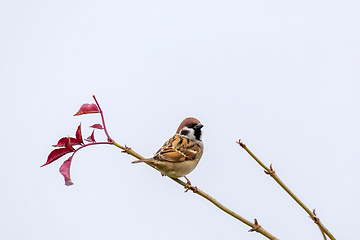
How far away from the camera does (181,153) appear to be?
229cm

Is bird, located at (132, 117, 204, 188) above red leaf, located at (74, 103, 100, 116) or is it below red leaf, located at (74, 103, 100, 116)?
above

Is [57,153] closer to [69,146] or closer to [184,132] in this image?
[69,146]

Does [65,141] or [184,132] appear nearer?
[65,141]

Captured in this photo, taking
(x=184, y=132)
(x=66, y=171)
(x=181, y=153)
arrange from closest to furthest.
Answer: (x=66, y=171) → (x=181, y=153) → (x=184, y=132)

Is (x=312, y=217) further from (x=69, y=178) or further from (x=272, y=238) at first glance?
(x=69, y=178)

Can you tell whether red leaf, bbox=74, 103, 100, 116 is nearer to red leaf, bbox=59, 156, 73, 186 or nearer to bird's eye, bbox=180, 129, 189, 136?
red leaf, bbox=59, 156, 73, 186

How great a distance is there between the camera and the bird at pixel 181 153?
213 centimetres

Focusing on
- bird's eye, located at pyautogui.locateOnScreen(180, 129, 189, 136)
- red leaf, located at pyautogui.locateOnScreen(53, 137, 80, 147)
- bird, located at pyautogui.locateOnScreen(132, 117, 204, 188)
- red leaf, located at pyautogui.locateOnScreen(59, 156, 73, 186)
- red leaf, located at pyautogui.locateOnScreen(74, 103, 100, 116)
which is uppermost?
bird's eye, located at pyautogui.locateOnScreen(180, 129, 189, 136)

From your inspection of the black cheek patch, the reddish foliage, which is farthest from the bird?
the reddish foliage

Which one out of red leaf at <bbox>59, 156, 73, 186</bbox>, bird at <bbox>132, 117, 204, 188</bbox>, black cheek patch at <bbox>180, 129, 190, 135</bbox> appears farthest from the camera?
black cheek patch at <bbox>180, 129, 190, 135</bbox>

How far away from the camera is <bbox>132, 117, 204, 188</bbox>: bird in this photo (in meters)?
2.13

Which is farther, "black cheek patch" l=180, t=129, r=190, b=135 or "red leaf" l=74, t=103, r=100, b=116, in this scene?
"black cheek patch" l=180, t=129, r=190, b=135

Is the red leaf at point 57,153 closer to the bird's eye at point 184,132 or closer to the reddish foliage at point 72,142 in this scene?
the reddish foliage at point 72,142

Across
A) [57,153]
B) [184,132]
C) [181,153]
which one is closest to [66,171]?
[57,153]
